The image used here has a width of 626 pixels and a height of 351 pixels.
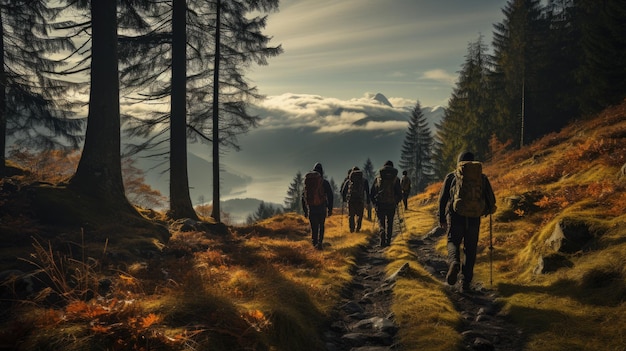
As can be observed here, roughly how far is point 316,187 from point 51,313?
9090mm

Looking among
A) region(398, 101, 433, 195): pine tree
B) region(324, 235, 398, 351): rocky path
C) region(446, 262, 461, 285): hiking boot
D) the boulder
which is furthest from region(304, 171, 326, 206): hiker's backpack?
region(398, 101, 433, 195): pine tree

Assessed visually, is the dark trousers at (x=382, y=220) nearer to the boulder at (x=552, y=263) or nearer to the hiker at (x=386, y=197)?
the hiker at (x=386, y=197)

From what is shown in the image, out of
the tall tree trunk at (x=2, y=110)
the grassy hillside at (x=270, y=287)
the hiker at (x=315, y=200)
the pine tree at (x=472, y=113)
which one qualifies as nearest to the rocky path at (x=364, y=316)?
the grassy hillside at (x=270, y=287)

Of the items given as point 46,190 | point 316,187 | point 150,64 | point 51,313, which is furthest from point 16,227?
point 150,64

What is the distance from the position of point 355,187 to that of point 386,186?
2471 mm

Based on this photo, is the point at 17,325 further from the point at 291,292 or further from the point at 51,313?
the point at 291,292

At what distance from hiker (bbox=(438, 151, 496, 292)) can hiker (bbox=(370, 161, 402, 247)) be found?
211 inches

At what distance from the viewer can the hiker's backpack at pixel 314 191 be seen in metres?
12.2

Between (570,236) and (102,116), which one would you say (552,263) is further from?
(102,116)

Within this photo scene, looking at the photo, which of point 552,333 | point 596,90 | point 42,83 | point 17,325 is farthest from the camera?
point 596,90

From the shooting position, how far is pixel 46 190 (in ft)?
31.3

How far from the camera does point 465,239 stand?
24.3ft

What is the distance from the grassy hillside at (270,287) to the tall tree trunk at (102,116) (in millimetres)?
1716

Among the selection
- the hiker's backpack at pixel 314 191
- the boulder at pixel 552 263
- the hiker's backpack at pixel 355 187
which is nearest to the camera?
the boulder at pixel 552 263
